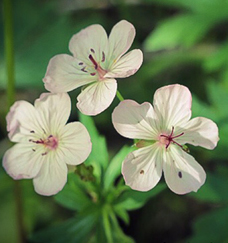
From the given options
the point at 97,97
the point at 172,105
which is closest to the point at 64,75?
the point at 97,97

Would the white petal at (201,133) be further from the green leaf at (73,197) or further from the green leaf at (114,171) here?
the green leaf at (73,197)

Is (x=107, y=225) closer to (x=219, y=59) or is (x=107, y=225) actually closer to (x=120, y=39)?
(x=120, y=39)

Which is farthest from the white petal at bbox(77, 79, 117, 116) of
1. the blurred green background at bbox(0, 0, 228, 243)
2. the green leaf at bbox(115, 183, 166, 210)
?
the blurred green background at bbox(0, 0, 228, 243)

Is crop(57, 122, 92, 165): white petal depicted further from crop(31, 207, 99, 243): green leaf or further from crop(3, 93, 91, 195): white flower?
crop(31, 207, 99, 243): green leaf

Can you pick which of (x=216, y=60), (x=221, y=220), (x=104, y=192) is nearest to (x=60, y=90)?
(x=104, y=192)

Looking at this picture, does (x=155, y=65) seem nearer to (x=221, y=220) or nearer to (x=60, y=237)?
(x=221, y=220)

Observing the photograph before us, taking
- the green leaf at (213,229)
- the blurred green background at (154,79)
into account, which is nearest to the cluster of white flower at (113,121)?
the blurred green background at (154,79)
